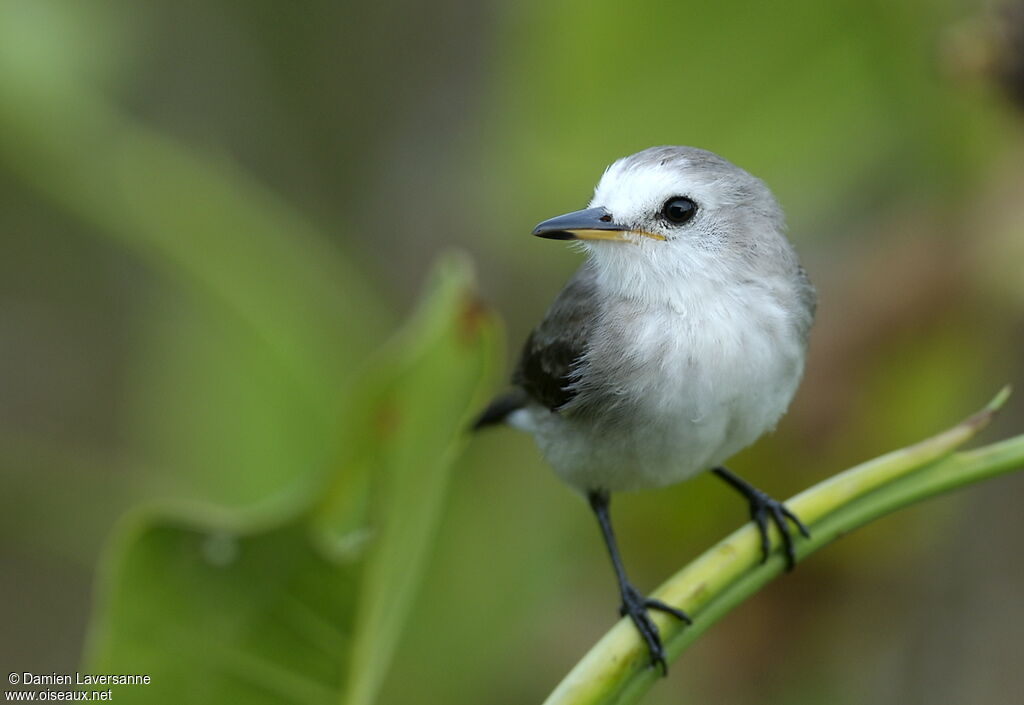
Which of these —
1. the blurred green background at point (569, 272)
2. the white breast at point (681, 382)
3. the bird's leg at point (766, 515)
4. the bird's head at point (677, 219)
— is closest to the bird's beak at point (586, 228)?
the bird's head at point (677, 219)

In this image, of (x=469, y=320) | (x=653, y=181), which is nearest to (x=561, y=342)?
(x=469, y=320)

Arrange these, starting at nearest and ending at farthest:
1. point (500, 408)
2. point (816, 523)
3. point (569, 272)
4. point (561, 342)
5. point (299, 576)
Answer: point (816, 523) → point (299, 576) → point (561, 342) → point (500, 408) → point (569, 272)

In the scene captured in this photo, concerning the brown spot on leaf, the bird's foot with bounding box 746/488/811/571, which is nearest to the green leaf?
the brown spot on leaf

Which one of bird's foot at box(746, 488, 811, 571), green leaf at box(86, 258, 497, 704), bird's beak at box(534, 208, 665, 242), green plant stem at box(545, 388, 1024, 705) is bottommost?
green plant stem at box(545, 388, 1024, 705)

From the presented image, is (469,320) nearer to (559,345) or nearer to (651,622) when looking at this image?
(559,345)

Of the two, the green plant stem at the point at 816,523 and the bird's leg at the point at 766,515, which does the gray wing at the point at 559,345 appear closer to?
the bird's leg at the point at 766,515

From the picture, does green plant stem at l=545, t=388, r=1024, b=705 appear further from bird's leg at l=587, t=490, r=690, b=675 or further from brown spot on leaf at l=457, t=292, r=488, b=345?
brown spot on leaf at l=457, t=292, r=488, b=345
